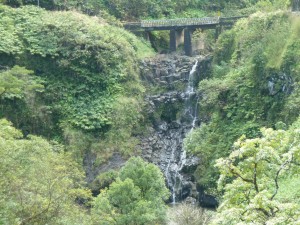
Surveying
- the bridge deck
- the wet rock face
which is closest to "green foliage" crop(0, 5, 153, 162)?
the wet rock face

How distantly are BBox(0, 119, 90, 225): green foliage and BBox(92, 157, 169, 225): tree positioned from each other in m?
2.77

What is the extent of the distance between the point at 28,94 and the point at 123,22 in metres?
12.6

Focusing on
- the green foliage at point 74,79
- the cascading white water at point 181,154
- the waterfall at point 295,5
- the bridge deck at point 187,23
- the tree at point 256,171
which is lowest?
the cascading white water at point 181,154

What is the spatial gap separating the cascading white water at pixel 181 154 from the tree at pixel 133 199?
638cm

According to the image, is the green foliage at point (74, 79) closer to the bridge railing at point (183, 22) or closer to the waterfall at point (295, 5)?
the bridge railing at point (183, 22)

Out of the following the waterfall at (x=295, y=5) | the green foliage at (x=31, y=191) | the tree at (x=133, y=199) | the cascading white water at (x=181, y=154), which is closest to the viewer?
the green foliage at (x=31, y=191)

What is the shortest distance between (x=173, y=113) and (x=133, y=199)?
12528mm

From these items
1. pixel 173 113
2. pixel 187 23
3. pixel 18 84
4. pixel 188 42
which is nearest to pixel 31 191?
pixel 18 84

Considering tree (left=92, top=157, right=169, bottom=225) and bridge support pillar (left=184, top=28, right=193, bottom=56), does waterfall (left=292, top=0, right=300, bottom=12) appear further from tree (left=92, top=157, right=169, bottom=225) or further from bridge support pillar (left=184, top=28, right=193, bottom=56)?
tree (left=92, top=157, right=169, bottom=225)

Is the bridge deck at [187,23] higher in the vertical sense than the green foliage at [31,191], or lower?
higher

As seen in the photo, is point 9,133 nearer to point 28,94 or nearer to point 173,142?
point 28,94

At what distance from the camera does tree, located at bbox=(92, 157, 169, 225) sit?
1909 cm

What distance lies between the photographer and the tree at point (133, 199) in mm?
19094

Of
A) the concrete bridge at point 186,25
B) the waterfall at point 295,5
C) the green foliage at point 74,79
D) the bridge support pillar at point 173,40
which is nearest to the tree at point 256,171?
the green foliage at point 74,79
